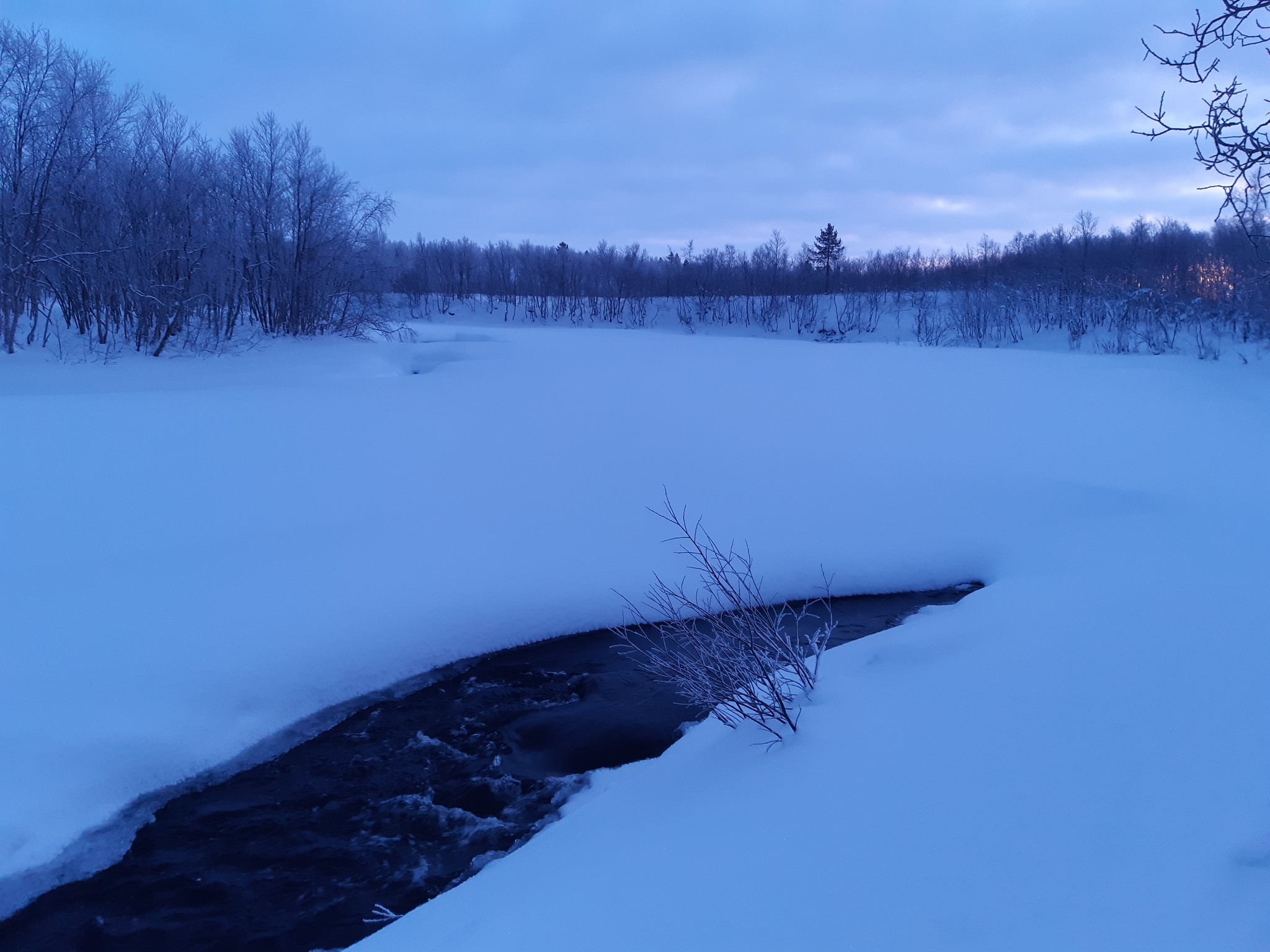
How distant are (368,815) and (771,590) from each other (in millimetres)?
4383

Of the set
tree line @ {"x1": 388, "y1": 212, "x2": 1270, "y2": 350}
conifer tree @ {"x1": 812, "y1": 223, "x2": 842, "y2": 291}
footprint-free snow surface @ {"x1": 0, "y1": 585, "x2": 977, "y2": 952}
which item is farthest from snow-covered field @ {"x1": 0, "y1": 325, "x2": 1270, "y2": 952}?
conifer tree @ {"x1": 812, "y1": 223, "x2": 842, "y2": 291}

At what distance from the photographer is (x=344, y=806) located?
4988 mm

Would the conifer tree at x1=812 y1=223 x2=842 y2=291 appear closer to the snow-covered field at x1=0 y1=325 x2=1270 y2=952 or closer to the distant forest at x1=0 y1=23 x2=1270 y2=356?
the distant forest at x1=0 y1=23 x2=1270 y2=356

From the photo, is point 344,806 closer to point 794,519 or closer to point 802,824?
point 802,824

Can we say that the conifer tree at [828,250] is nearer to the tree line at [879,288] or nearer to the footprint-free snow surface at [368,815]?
the tree line at [879,288]

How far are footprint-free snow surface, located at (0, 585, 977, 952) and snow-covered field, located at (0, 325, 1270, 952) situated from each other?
35 centimetres

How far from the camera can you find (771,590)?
7.83 metres

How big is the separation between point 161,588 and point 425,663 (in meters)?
2.21

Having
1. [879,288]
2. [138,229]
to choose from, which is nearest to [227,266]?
[138,229]

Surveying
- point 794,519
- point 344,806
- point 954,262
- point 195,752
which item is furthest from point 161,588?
point 954,262

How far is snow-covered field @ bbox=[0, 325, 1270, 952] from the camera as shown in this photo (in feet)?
8.99

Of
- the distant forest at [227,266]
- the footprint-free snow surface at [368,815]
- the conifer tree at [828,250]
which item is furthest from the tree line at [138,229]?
the conifer tree at [828,250]

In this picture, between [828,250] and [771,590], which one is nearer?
[771,590]

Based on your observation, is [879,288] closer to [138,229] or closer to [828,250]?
[828,250]
